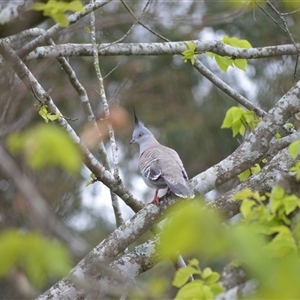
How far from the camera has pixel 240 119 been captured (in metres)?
3.93

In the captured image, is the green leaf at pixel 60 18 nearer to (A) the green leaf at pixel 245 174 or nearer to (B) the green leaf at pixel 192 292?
(B) the green leaf at pixel 192 292

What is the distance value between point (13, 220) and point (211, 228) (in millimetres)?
3506

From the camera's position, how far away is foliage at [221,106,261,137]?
3.90 m

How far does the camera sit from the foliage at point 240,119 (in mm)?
3900

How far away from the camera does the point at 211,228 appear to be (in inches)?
59.9

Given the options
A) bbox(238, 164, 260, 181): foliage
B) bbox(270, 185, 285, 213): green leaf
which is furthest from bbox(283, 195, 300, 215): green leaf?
bbox(238, 164, 260, 181): foliage

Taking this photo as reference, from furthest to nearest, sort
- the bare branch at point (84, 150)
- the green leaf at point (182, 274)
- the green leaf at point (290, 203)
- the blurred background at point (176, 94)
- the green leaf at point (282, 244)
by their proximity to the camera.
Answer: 1. the blurred background at point (176, 94)
2. the bare branch at point (84, 150)
3. the green leaf at point (182, 274)
4. the green leaf at point (290, 203)
5. the green leaf at point (282, 244)

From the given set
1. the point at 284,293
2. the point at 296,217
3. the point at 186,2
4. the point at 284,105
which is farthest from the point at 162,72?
the point at 284,293

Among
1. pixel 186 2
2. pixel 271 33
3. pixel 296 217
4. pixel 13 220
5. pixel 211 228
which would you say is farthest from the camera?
pixel 271 33

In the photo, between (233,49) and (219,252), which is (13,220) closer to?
(233,49)

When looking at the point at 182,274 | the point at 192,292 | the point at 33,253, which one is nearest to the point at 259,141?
the point at 182,274

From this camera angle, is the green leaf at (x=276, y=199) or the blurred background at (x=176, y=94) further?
the blurred background at (x=176, y=94)

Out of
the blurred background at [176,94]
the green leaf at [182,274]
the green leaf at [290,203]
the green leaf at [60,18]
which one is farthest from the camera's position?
the blurred background at [176,94]

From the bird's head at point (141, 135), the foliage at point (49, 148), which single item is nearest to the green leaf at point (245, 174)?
the bird's head at point (141, 135)
